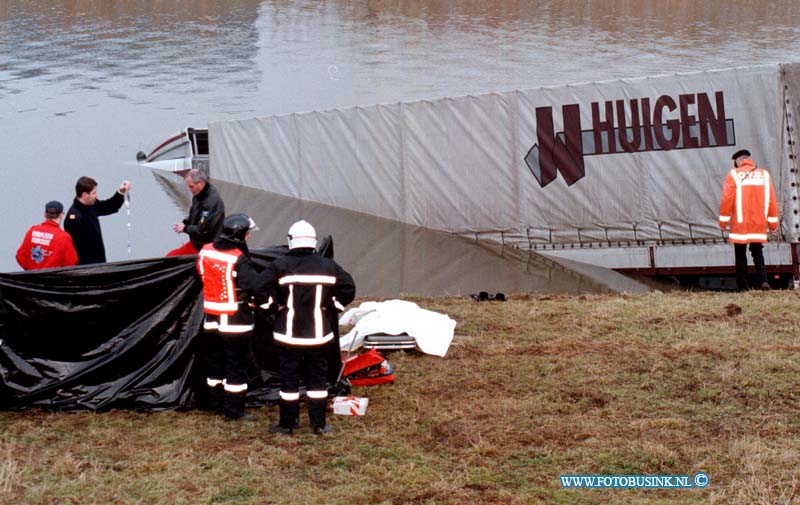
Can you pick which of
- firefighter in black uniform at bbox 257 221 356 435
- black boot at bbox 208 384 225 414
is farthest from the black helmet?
black boot at bbox 208 384 225 414

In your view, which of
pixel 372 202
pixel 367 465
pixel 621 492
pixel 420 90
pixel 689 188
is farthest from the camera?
pixel 420 90

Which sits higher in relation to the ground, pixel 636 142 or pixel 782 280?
pixel 636 142

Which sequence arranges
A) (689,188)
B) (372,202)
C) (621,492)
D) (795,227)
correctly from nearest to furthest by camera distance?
(621,492) → (795,227) → (689,188) → (372,202)

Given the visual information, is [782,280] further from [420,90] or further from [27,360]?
[420,90]

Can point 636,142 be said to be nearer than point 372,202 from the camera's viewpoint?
→ Yes

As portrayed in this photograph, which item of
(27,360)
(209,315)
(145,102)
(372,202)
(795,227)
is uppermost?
(209,315)

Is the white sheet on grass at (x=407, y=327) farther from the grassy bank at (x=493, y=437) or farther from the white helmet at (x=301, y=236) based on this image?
the white helmet at (x=301, y=236)

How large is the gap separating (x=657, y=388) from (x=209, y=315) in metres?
4.11

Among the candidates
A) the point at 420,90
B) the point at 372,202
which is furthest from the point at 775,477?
the point at 420,90

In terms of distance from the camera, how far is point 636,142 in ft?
53.5

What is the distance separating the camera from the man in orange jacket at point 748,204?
535 inches

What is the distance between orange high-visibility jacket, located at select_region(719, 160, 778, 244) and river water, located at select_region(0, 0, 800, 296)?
2149cm

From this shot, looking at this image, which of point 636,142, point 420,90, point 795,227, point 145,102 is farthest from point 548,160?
point 145,102

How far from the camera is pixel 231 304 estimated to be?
8289mm
